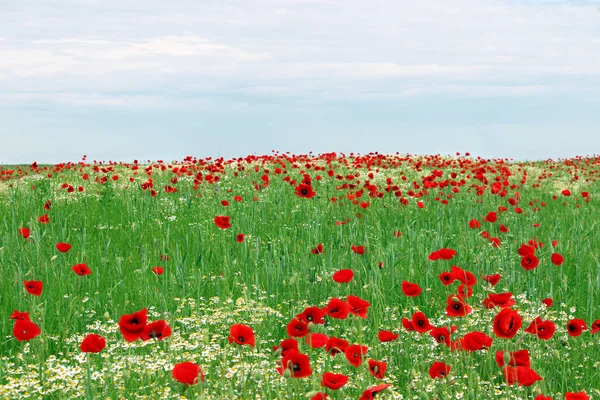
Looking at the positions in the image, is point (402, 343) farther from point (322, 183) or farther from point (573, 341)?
point (322, 183)

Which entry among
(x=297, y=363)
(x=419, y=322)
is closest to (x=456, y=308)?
(x=419, y=322)

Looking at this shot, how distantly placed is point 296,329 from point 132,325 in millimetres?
676

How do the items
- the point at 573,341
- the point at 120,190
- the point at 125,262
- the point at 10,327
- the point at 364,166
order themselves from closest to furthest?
the point at 573,341, the point at 10,327, the point at 125,262, the point at 120,190, the point at 364,166

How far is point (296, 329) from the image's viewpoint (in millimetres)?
2447

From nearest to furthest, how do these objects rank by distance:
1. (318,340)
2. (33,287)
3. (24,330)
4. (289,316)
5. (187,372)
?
(187,372)
(318,340)
(24,330)
(33,287)
(289,316)

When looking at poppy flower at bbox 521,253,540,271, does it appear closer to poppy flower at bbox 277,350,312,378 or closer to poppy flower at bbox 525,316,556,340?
poppy flower at bbox 525,316,556,340

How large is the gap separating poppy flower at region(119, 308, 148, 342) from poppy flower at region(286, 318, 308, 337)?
0.60 meters

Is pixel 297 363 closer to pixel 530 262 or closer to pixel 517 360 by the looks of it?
pixel 517 360

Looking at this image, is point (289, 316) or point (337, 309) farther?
point (289, 316)

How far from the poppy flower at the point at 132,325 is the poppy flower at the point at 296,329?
60cm

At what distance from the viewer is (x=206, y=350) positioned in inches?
124

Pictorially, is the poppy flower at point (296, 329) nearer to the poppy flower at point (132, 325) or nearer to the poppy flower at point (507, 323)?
the poppy flower at point (132, 325)

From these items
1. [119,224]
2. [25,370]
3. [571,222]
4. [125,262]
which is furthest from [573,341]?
[571,222]

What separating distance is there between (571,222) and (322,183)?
4621 millimetres
